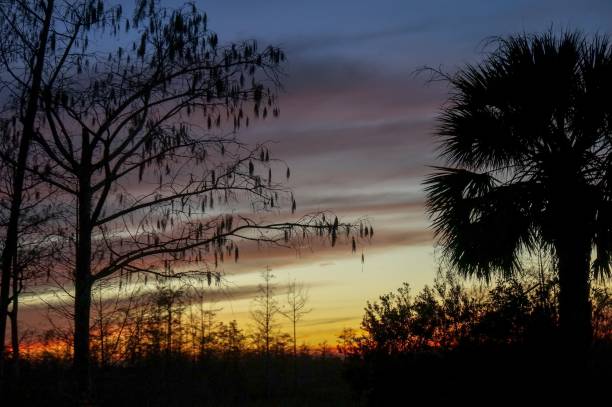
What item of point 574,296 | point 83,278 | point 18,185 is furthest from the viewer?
point 83,278

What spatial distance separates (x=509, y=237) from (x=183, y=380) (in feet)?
44.0

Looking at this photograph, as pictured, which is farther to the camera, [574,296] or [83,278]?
[83,278]

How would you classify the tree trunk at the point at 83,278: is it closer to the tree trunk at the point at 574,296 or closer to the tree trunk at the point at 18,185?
the tree trunk at the point at 18,185

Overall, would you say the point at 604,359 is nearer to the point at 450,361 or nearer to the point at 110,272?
the point at 450,361

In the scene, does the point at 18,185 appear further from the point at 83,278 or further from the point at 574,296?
the point at 574,296

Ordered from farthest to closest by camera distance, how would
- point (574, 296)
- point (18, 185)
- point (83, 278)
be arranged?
1. point (83, 278)
2. point (574, 296)
3. point (18, 185)

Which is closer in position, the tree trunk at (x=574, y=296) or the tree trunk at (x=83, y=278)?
the tree trunk at (x=574, y=296)

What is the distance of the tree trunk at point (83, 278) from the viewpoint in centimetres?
1558

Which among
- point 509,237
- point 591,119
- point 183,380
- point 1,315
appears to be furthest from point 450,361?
point 183,380

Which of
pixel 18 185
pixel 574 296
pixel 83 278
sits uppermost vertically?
pixel 18 185

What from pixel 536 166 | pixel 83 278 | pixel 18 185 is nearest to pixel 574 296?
pixel 536 166

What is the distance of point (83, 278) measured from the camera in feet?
52.1

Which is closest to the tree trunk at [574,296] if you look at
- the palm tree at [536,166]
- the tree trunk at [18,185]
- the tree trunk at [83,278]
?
the palm tree at [536,166]

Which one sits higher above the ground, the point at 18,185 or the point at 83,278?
the point at 18,185
